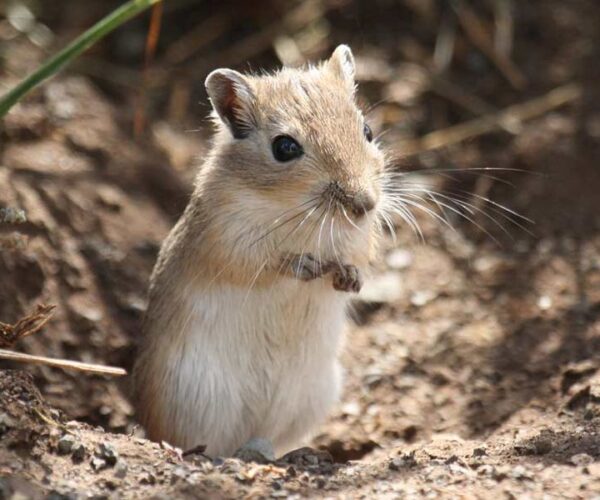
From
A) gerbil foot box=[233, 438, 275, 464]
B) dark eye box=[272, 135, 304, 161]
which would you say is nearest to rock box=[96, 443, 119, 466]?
gerbil foot box=[233, 438, 275, 464]

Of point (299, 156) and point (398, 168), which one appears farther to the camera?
point (398, 168)

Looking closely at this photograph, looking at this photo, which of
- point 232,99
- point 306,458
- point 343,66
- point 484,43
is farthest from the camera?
point 484,43

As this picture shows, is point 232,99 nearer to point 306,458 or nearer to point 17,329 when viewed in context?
point 17,329

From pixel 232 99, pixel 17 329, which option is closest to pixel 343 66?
pixel 232 99

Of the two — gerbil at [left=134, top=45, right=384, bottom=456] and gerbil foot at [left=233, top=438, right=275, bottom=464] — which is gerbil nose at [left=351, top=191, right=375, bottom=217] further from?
gerbil foot at [left=233, top=438, right=275, bottom=464]

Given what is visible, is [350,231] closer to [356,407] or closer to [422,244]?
[356,407]

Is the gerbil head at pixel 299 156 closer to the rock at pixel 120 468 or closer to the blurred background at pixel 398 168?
the blurred background at pixel 398 168

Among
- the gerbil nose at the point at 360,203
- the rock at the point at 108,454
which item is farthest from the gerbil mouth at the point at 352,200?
the rock at the point at 108,454

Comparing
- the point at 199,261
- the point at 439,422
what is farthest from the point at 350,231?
the point at 439,422
